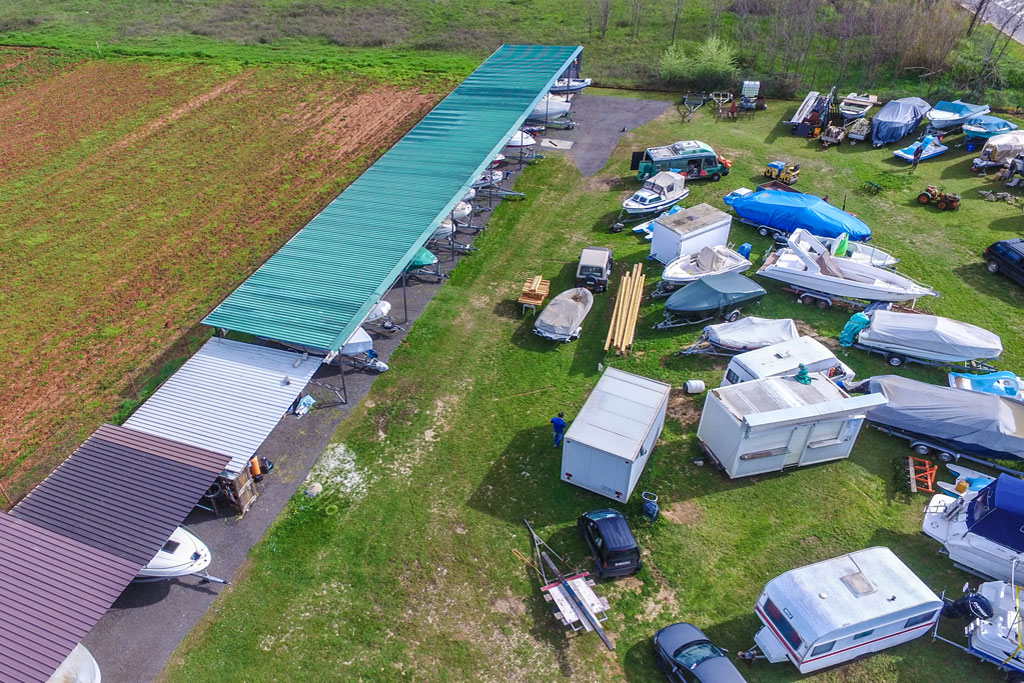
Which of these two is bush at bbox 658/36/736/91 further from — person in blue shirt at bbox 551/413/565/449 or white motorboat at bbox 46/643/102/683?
white motorboat at bbox 46/643/102/683

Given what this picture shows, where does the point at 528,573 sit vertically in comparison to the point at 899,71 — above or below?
below

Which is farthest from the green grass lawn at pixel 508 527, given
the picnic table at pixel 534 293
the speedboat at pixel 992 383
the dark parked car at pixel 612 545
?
the speedboat at pixel 992 383

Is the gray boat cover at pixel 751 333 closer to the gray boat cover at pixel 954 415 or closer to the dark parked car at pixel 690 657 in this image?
the gray boat cover at pixel 954 415

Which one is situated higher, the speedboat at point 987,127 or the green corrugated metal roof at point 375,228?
the speedboat at point 987,127

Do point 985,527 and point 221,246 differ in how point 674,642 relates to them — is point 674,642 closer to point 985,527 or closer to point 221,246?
point 985,527

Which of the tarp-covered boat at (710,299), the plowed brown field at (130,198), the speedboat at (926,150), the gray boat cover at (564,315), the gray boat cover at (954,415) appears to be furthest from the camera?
the speedboat at (926,150)

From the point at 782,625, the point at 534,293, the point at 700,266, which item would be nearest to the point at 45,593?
the point at 782,625

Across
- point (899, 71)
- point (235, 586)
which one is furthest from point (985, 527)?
point (899, 71)
